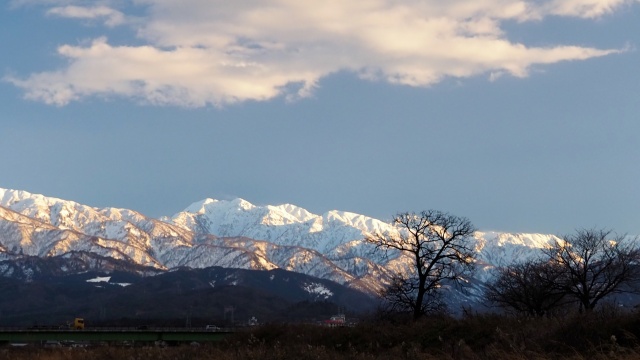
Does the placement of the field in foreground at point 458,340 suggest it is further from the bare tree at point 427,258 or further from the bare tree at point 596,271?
the bare tree at point 596,271

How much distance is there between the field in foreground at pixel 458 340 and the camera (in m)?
17.1

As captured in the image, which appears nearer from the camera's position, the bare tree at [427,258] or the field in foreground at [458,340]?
the field in foreground at [458,340]

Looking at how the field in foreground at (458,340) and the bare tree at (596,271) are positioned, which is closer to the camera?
the field in foreground at (458,340)

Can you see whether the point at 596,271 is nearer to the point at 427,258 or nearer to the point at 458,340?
the point at 427,258

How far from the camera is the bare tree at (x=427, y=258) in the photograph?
182 feet

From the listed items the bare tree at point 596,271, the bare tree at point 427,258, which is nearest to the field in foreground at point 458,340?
the bare tree at point 427,258

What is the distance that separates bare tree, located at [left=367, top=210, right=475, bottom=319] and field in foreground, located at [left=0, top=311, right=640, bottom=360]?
15679 mm

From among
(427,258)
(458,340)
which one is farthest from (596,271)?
(458,340)

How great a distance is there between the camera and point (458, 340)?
81.6 ft

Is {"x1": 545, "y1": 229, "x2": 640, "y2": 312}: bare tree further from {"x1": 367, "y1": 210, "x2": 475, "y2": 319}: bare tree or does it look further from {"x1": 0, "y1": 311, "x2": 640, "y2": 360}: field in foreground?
{"x1": 0, "y1": 311, "x2": 640, "y2": 360}: field in foreground

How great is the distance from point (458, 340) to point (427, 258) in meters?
32.7

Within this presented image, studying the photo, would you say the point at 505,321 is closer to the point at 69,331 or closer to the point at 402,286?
the point at 402,286

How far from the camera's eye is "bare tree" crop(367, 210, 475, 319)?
5538 cm

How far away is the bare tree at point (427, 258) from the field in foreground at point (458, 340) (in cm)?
1568
